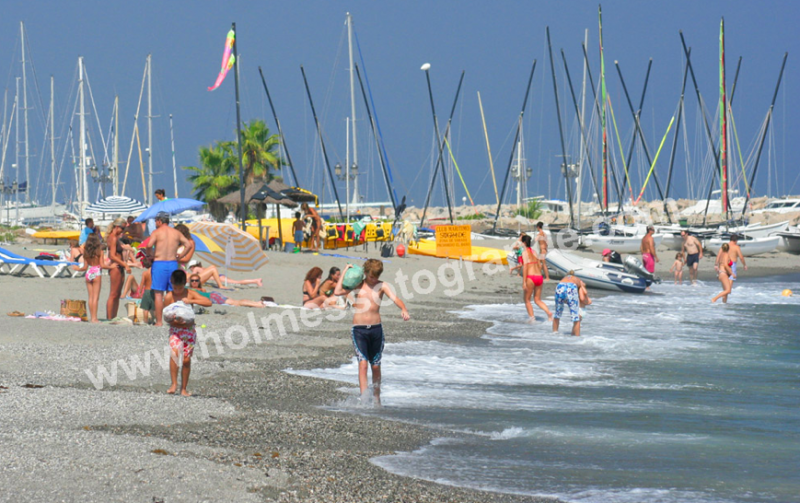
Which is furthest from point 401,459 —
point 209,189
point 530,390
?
point 209,189

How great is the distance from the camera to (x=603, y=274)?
70.1 feet

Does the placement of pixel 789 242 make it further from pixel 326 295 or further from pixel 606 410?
pixel 606 410

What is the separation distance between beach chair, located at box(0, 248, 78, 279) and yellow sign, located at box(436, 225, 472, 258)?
494 inches

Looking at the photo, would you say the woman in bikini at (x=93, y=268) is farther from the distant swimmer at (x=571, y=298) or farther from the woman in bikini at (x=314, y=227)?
the woman in bikini at (x=314, y=227)

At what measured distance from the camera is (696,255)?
23344mm

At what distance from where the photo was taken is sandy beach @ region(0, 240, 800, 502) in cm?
448

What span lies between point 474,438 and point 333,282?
26.3 feet

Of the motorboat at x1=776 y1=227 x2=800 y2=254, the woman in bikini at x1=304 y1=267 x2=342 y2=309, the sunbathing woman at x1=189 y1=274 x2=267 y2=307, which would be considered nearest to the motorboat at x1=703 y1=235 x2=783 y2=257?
the motorboat at x1=776 y1=227 x2=800 y2=254

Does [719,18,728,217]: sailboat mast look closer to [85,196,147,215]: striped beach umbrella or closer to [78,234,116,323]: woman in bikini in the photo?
[85,196,147,215]: striped beach umbrella

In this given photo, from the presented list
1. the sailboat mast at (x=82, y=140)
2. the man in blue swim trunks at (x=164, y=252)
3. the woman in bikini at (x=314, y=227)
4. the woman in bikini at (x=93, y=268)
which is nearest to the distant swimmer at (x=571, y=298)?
the man in blue swim trunks at (x=164, y=252)

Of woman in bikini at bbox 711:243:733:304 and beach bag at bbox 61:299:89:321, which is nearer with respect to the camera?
beach bag at bbox 61:299:89:321

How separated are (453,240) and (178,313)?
64.0ft

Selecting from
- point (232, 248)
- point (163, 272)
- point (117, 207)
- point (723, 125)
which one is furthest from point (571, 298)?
point (723, 125)

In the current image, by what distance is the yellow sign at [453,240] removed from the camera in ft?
84.4
